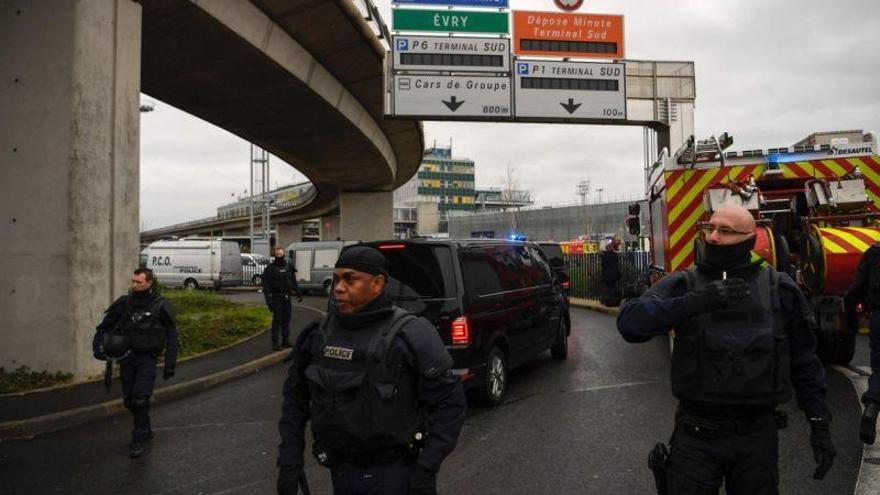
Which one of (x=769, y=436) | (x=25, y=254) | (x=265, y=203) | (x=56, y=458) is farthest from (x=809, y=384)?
(x=265, y=203)

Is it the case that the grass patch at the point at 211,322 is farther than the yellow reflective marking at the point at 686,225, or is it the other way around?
the grass patch at the point at 211,322

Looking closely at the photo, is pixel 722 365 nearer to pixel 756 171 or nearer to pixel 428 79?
pixel 756 171

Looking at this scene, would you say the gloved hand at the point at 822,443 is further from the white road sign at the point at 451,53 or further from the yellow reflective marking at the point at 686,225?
the white road sign at the point at 451,53

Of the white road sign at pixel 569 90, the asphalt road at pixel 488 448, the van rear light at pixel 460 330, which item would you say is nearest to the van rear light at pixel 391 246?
the van rear light at pixel 460 330

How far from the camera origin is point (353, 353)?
2537mm

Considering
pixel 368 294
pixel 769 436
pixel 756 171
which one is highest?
pixel 756 171

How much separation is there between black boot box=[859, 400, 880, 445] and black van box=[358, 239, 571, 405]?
3287 millimetres

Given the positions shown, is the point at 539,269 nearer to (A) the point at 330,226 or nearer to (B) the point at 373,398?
(B) the point at 373,398

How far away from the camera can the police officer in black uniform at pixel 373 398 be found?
247 centimetres

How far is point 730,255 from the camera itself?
2.76 m

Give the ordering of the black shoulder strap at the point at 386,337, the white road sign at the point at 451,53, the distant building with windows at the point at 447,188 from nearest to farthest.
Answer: the black shoulder strap at the point at 386,337, the white road sign at the point at 451,53, the distant building with windows at the point at 447,188

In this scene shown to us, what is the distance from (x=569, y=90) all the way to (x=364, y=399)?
14.3m

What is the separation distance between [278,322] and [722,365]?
945 cm

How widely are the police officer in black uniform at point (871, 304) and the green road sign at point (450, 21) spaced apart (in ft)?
37.3
